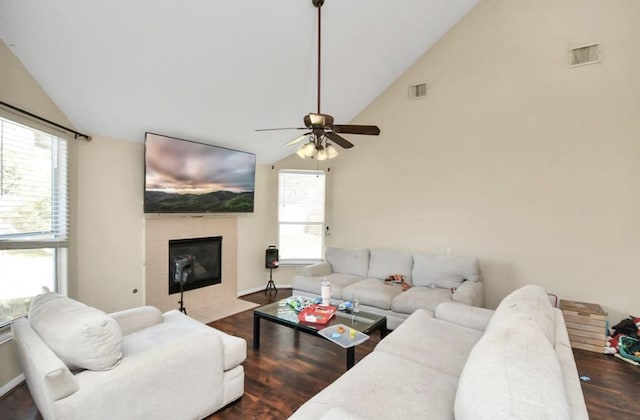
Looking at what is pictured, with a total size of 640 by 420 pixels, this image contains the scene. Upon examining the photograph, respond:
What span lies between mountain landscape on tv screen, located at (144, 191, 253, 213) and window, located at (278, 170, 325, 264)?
734 millimetres

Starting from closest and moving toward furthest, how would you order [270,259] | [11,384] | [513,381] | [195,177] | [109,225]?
[513,381], [11,384], [109,225], [195,177], [270,259]

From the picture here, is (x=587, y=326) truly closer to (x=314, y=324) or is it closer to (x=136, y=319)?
(x=314, y=324)

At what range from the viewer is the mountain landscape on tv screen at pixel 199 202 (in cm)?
357

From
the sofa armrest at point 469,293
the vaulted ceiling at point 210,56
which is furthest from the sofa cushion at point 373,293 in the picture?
the vaulted ceiling at point 210,56

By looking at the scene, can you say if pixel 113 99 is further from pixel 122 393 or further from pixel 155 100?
pixel 122 393

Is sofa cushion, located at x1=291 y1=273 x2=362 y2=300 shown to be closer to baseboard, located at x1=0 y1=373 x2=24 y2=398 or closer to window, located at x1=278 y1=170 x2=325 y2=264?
window, located at x1=278 y1=170 x2=325 y2=264

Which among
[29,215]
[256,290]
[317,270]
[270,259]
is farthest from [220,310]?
[29,215]

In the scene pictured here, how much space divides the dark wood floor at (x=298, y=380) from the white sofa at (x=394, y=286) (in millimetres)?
449

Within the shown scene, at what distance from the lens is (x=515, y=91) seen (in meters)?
3.75

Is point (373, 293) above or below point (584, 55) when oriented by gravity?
below

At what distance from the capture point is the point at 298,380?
2.49 metres

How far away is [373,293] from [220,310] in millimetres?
2157

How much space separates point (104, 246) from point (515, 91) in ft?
17.0

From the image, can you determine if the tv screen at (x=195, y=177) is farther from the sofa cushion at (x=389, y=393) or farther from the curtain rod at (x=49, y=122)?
the sofa cushion at (x=389, y=393)
